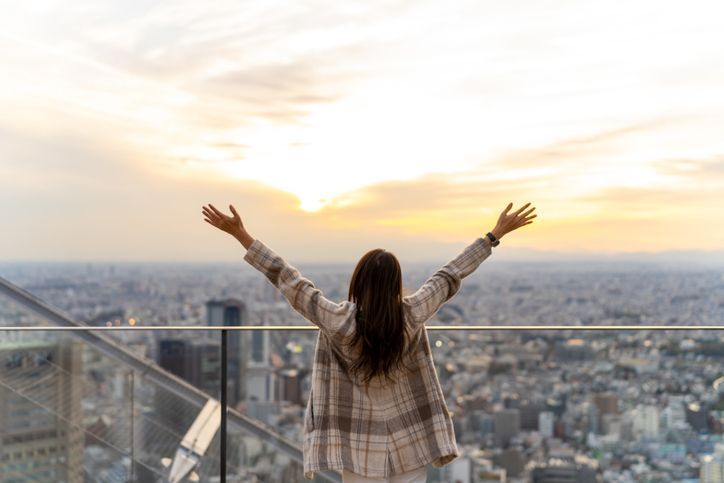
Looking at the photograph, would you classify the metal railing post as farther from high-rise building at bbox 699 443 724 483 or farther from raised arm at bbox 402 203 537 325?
high-rise building at bbox 699 443 724 483

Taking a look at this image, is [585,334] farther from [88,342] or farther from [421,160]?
[421,160]

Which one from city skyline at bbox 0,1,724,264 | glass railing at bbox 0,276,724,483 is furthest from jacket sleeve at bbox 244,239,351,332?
city skyline at bbox 0,1,724,264

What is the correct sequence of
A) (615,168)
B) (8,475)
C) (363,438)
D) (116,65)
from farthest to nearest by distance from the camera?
(615,168), (116,65), (8,475), (363,438)

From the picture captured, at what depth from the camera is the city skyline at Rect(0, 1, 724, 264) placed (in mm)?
20469

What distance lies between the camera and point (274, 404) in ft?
12.5

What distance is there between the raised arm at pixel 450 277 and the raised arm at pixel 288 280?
0.24 metres

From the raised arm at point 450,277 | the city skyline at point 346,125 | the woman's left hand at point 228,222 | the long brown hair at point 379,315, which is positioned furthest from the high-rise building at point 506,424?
the city skyline at point 346,125

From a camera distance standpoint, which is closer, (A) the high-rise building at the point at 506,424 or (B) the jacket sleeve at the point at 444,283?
(B) the jacket sleeve at the point at 444,283

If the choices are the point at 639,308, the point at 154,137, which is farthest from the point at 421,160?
the point at 639,308

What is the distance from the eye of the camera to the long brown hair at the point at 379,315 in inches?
88.5

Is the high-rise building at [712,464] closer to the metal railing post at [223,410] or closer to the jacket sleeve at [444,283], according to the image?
the jacket sleeve at [444,283]

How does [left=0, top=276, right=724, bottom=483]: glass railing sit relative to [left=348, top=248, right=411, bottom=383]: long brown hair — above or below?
below

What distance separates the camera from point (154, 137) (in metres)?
25.9

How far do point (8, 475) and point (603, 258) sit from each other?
60.0 feet
